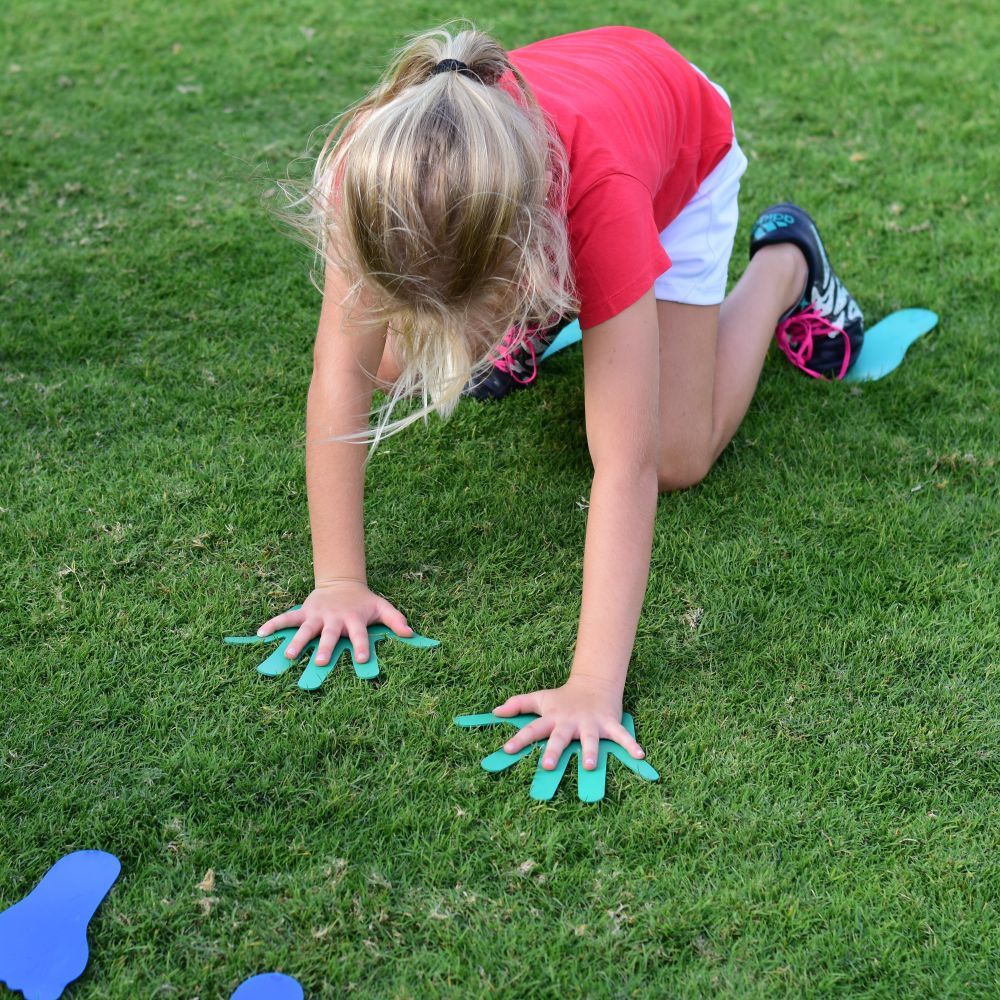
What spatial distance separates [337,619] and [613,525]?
0.59 m

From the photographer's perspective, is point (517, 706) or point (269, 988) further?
point (517, 706)

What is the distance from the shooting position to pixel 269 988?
5.35ft

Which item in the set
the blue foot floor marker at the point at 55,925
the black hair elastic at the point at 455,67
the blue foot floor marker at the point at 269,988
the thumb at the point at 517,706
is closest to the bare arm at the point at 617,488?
the thumb at the point at 517,706

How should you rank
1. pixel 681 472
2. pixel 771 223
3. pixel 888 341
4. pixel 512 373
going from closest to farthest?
pixel 681 472 < pixel 512 373 < pixel 771 223 < pixel 888 341

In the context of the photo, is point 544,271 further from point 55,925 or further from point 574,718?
point 55,925

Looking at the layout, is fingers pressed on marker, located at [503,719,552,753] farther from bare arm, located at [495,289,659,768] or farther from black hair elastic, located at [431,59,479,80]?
black hair elastic, located at [431,59,479,80]

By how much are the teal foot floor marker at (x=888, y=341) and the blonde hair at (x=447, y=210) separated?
1.45 metres

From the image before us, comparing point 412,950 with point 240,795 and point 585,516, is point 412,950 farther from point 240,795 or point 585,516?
point 585,516

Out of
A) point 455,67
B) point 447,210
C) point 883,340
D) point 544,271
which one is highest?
point 455,67

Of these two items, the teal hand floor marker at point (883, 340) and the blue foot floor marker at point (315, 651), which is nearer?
the blue foot floor marker at point (315, 651)

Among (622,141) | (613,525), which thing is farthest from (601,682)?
(622,141)

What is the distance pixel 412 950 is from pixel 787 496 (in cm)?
143

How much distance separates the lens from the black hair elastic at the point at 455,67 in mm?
1850

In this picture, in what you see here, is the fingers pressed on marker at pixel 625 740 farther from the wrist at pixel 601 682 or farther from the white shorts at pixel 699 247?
the white shorts at pixel 699 247
